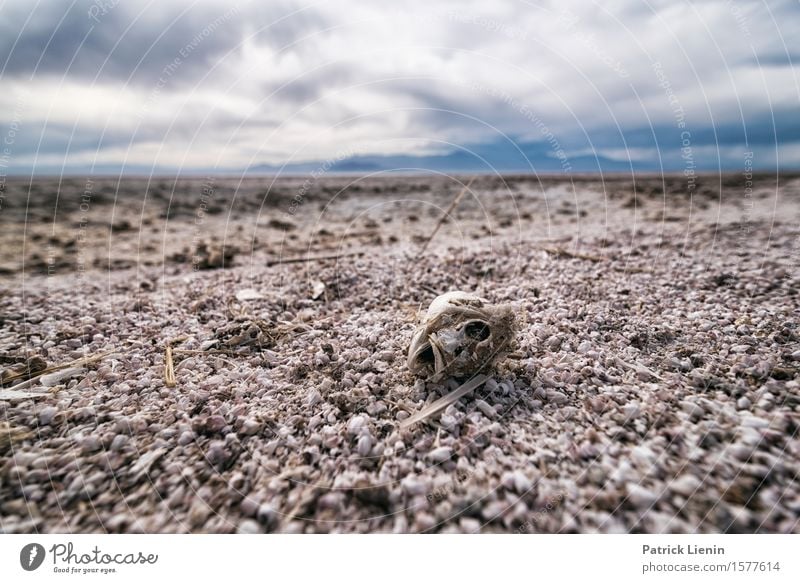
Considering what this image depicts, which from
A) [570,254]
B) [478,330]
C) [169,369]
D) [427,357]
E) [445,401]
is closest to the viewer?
[445,401]

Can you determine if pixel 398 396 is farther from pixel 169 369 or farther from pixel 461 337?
pixel 169 369

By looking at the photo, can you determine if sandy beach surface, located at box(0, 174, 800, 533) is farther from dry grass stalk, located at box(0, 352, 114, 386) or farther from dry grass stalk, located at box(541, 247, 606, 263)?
dry grass stalk, located at box(541, 247, 606, 263)

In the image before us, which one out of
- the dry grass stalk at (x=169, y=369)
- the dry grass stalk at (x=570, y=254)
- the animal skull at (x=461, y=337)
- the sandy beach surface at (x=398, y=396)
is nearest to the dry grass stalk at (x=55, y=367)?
the sandy beach surface at (x=398, y=396)

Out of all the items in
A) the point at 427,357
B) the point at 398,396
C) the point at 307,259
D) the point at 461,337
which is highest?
the point at 307,259

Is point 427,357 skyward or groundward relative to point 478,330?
groundward

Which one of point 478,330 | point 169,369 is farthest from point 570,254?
point 169,369

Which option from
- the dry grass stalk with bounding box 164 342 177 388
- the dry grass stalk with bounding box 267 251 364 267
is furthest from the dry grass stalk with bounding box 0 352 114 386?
the dry grass stalk with bounding box 267 251 364 267
